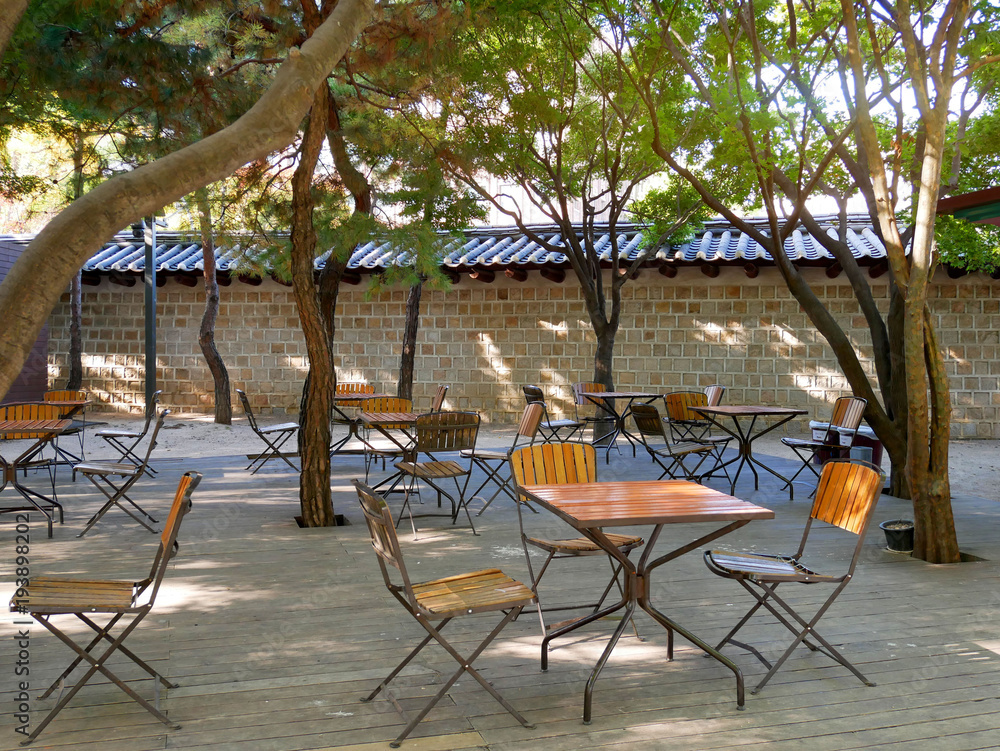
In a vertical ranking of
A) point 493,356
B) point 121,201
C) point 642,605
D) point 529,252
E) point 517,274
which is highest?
point 529,252

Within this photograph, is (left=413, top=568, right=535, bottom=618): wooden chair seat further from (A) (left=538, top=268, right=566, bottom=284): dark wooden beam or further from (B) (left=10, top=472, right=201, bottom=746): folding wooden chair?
(A) (left=538, top=268, right=566, bottom=284): dark wooden beam

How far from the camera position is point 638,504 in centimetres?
300

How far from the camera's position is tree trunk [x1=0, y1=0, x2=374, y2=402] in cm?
195

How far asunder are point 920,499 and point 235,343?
34.5 feet

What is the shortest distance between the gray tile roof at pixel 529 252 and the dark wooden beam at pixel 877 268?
0.29 feet

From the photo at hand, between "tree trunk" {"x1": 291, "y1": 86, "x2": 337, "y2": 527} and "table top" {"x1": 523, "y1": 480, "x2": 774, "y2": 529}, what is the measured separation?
2272 millimetres

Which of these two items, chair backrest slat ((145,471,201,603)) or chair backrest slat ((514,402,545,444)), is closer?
chair backrest slat ((145,471,201,603))

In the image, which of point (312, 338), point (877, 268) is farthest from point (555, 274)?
point (312, 338)

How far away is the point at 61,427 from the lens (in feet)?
18.9

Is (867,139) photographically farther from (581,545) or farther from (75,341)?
(75,341)

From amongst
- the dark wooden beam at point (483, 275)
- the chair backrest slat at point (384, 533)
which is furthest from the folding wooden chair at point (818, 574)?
the dark wooden beam at point (483, 275)

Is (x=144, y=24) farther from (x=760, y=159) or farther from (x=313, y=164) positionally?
(x=760, y=159)

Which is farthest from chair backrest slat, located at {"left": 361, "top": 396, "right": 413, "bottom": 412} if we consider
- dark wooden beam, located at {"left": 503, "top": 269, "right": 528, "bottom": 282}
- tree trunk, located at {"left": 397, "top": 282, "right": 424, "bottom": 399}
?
dark wooden beam, located at {"left": 503, "top": 269, "right": 528, "bottom": 282}

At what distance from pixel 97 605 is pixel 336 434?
8.27 metres
